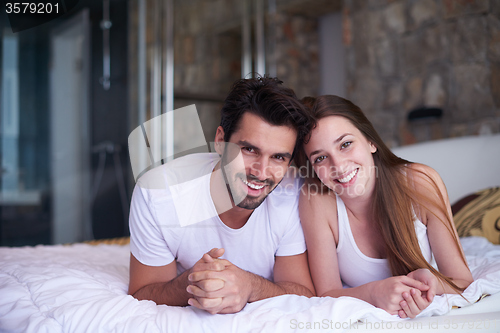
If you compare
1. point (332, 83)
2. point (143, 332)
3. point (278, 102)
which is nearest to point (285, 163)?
point (278, 102)

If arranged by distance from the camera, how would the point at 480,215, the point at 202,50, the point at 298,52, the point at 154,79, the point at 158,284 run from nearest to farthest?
1. the point at 158,284
2. the point at 480,215
3. the point at 154,79
4. the point at 202,50
5. the point at 298,52

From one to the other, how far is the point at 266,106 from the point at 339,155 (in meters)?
0.26

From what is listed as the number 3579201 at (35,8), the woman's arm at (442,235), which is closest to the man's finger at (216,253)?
the woman's arm at (442,235)

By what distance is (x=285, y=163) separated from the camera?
47.6 inches

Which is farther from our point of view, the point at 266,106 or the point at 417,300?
the point at 266,106

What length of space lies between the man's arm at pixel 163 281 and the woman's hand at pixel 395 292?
39 cm

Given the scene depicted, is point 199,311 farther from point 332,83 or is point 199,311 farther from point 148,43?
point 332,83

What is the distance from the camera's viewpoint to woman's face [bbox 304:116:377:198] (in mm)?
1230

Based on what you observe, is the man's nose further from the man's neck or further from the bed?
the bed

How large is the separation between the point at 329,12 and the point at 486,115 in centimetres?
190

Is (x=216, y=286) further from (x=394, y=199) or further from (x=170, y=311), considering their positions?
(x=394, y=199)

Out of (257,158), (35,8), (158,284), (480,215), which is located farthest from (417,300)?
(35,8)

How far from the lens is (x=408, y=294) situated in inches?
37.8

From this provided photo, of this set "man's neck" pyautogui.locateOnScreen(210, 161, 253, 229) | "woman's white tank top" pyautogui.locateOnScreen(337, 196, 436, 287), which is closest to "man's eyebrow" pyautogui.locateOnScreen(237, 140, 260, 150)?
"man's neck" pyautogui.locateOnScreen(210, 161, 253, 229)
